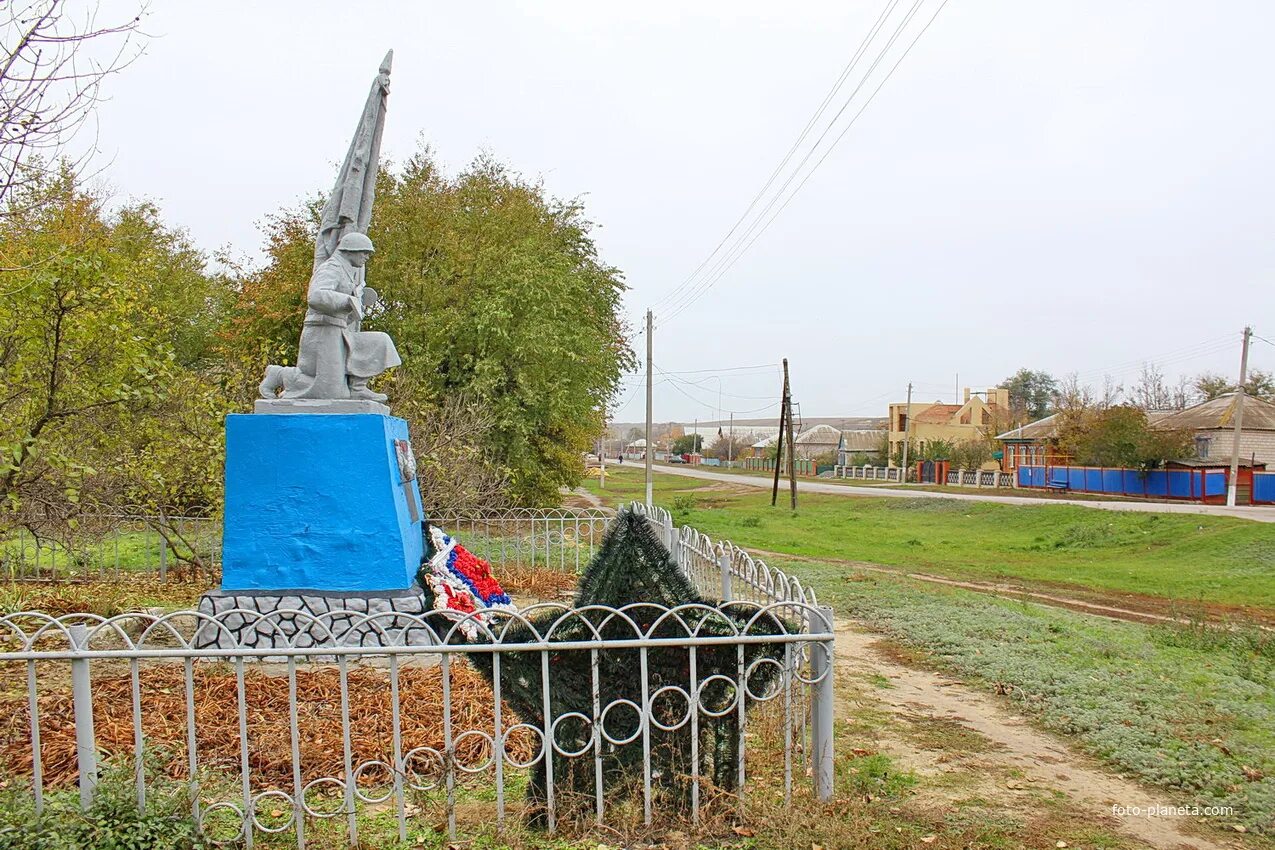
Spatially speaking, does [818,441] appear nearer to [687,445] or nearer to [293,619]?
[687,445]

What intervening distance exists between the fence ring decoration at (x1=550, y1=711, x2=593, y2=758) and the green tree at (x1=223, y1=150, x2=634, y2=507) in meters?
14.2

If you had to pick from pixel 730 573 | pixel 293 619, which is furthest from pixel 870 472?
pixel 293 619

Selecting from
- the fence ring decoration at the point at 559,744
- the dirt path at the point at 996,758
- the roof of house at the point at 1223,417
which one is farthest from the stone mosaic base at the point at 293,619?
the roof of house at the point at 1223,417

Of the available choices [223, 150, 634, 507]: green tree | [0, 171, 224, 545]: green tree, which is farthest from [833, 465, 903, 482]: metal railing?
[0, 171, 224, 545]: green tree

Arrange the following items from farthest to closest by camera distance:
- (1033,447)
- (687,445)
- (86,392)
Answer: (687,445) < (1033,447) < (86,392)

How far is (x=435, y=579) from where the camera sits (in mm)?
7223

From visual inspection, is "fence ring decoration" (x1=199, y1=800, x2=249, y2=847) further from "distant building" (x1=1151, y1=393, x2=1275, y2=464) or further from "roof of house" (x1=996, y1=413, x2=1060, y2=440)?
"roof of house" (x1=996, y1=413, x2=1060, y2=440)

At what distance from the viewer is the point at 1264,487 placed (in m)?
28.3

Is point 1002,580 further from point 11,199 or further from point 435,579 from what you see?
point 11,199

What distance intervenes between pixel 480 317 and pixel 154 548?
25.2ft

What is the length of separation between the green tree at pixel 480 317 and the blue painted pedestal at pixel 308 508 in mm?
10754

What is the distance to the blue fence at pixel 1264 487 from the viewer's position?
28141 millimetres

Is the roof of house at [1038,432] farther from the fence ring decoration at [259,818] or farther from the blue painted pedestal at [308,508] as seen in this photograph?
the fence ring decoration at [259,818]

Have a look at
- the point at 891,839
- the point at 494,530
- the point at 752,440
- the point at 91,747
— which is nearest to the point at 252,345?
the point at 494,530
